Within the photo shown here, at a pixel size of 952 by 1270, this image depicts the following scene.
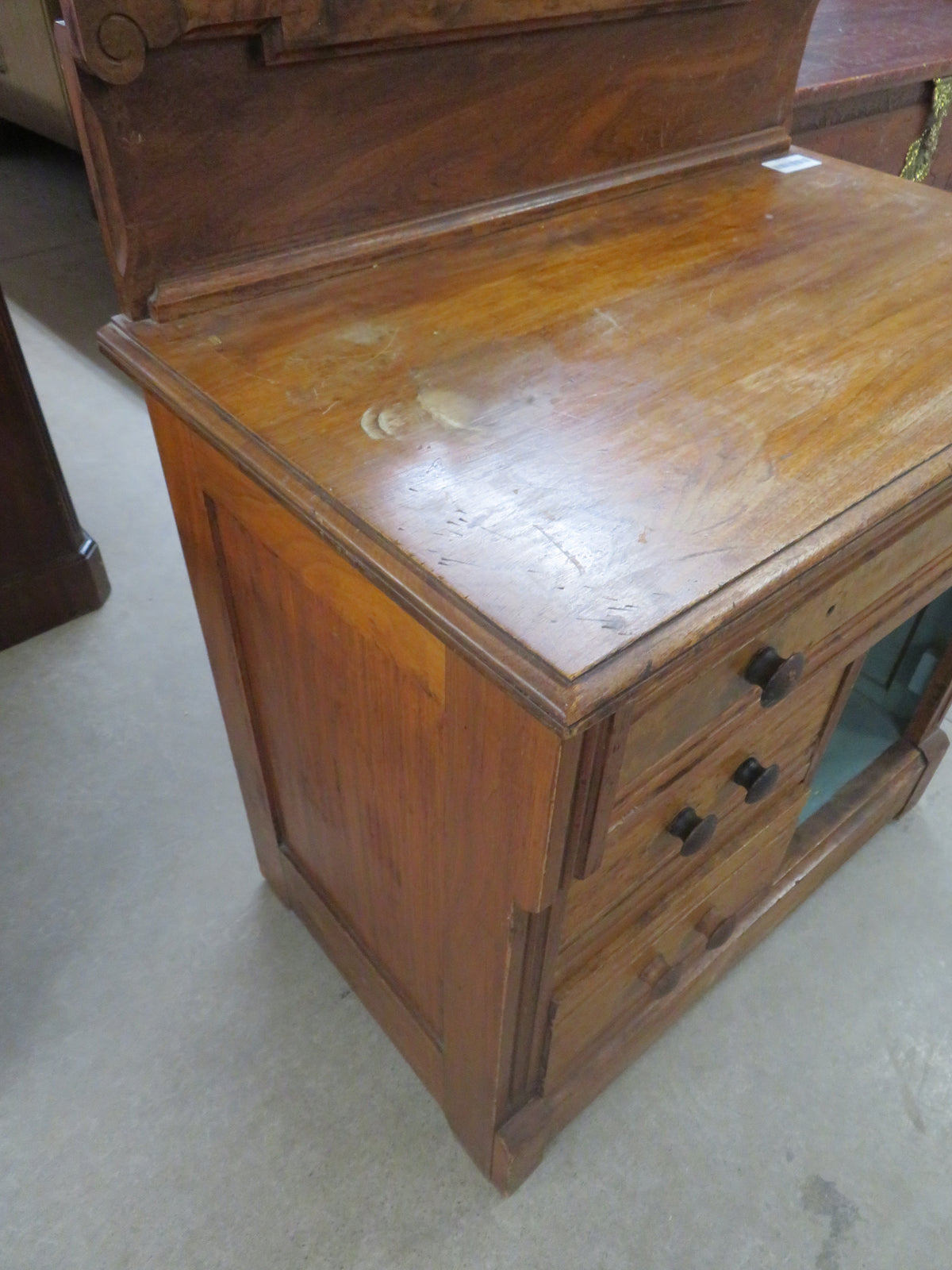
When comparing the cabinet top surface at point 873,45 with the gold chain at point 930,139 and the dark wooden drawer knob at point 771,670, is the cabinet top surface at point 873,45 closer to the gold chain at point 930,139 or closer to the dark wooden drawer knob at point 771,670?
the gold chain at point 930,139

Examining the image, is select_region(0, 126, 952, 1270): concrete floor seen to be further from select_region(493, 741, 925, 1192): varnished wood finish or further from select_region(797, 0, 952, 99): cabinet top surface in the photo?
select_region(797, 0, 952, 99): cabinet top surface

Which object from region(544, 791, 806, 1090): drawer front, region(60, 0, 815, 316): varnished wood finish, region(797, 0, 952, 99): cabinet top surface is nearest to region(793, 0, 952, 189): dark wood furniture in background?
region(797, 0, 952, 99): cabinet top surface

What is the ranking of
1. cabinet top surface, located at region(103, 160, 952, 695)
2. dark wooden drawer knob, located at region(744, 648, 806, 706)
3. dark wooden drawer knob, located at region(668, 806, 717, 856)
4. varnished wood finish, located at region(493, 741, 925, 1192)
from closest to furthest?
cabinet top surface, located at region(103, 160, 952, 695), dark wooden drawer knob, located at region(744, 648, 806, 706), dark wooden drawer knob, located at region(668, 806, 717, 856), varnished wood finish, located at region(493, 741, 925, 1192)

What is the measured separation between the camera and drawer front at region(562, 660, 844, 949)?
750 millimetres

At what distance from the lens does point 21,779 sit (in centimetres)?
148

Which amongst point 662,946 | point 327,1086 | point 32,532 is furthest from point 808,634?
point 32,532

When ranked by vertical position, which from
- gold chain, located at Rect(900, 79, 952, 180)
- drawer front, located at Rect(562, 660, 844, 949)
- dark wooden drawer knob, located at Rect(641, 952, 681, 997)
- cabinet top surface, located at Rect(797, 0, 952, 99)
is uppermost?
cabinet top surface, located at Rect(797, 0, 952, 99)

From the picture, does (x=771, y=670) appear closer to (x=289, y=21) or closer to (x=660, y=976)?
(x=660, y=976)

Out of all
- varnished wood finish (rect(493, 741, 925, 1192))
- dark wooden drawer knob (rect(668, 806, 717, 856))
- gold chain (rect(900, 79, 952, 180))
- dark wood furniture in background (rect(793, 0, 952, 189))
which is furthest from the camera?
gold chain (rect(900, 79, 952, 180))

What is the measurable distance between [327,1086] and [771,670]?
82 centimetres

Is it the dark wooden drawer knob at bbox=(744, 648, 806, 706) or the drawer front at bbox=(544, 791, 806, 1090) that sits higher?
the dark wooden drawer knob at bbox=(744, 648, 806, 706)

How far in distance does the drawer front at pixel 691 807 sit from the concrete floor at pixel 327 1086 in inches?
15.9

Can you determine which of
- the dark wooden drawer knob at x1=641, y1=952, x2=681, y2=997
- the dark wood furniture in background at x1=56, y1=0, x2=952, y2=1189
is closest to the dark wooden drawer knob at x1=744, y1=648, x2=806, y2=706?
the dark wood furniture in background at x1=56, y1=0, x2=952, y2=1189

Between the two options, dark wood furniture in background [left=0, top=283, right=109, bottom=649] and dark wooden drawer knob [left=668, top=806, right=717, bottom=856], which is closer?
dark wooden drawer knob [left=668, top=806, right=717, bottom=856]
